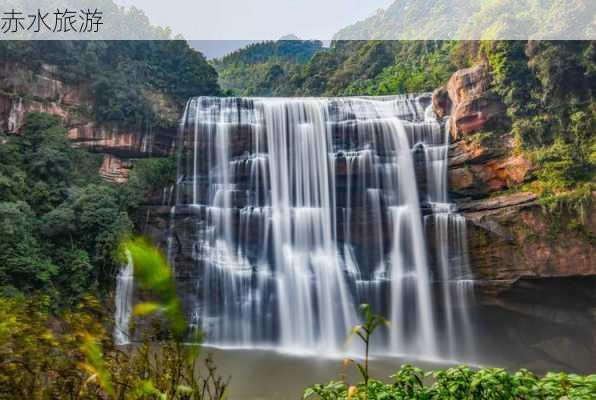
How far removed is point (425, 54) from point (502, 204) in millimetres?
17922

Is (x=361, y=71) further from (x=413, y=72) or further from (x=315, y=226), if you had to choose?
(x=315, y=226)

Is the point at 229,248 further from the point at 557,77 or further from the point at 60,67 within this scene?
the point at 557,77

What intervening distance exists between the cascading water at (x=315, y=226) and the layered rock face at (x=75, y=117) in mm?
1565

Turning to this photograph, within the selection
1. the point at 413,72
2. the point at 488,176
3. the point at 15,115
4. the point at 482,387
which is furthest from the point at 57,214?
the point at 413,72

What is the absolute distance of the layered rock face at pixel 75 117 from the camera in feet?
47.3

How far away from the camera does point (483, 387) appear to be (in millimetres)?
2973

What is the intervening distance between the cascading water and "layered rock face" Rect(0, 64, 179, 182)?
1565 millimetres

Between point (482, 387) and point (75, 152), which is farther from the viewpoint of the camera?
point (75, 152)

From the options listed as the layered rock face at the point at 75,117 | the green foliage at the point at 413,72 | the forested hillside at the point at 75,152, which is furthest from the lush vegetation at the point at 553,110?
the layered rock face at the point at 75,117

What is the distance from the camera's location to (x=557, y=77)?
12.7 metres

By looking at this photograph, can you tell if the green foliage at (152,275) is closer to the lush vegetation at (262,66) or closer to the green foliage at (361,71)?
the green foliage at (361,71)

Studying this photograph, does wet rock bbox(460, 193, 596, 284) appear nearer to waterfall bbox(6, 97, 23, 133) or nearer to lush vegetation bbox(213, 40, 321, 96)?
waterfall bbox(6, 97, 23, 133)

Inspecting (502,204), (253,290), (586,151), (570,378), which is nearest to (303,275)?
(253,290)

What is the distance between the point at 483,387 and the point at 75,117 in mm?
16097
